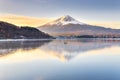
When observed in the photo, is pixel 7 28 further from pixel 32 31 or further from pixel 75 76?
pixel 75 76

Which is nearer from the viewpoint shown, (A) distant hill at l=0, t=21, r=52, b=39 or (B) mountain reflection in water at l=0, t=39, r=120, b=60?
(B) mountain reflection in water at l=0, t=39, r=120, b=60

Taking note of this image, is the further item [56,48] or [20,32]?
[20,32]

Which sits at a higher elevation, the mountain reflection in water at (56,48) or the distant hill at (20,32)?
the distant hill at (20,32)

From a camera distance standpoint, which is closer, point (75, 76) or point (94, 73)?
point (75, 76)

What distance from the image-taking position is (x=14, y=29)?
112 m

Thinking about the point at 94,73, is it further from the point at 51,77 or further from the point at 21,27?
the point at 21,27

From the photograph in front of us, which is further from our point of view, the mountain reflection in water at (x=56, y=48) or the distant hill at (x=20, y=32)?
the distant hill at (x=20, y=32)

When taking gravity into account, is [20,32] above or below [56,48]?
above

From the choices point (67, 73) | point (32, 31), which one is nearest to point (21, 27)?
point (32, 31)

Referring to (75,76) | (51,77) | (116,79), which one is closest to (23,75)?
(51,77)

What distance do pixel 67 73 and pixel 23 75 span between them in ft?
5.51

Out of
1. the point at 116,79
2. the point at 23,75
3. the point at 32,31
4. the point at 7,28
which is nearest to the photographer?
the point at 116,79

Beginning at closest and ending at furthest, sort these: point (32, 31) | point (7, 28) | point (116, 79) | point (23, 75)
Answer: point (116, 79)
point (23, 75)
point (7, 28)
point (32, 31)

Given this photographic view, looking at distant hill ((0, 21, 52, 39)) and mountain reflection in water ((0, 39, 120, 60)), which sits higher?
distant hill ((0, 21, 52, 39))
